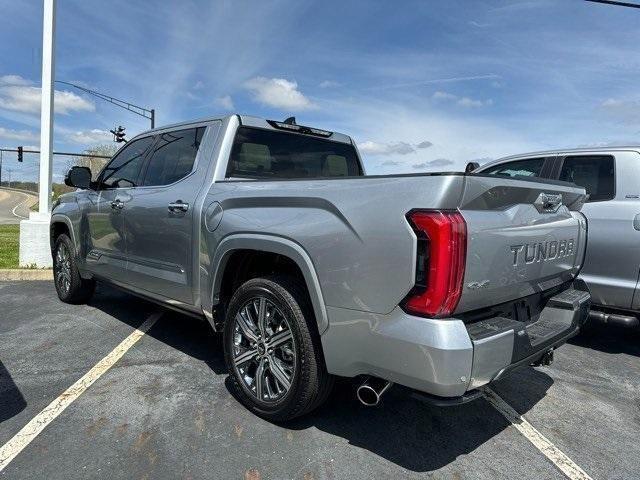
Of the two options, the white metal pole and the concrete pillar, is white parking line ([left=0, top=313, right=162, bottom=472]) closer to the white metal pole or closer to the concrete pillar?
the concrete pillar

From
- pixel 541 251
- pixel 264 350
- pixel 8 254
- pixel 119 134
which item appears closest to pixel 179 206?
pixel 264 350

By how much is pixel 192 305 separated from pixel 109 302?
9.29 ft

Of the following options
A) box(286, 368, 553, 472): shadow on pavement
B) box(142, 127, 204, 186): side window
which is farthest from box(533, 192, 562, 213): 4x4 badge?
box(142, 127, 204, 186): side window

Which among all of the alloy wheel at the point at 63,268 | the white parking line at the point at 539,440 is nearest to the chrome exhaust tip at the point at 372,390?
the white parking line at the point at 539,440

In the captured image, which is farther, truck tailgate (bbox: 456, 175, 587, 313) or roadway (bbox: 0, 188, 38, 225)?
roadway (bbox: 0, 188, 38, 225)

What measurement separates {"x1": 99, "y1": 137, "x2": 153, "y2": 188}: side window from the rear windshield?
1.30m

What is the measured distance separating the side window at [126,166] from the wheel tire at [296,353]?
2179 millimetres

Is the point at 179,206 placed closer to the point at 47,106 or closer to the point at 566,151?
the point at 566,151

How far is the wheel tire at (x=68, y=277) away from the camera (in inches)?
221

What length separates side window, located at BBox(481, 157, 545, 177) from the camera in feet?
18.2

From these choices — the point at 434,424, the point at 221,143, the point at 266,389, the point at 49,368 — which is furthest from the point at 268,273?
the point at 49,368

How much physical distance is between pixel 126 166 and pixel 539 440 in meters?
4.22

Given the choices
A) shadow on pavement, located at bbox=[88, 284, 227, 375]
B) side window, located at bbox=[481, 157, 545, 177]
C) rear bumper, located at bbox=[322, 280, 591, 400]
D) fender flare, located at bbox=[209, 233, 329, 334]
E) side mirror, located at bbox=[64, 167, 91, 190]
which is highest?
side window, located at bbox=[481, 157, 545, 177]

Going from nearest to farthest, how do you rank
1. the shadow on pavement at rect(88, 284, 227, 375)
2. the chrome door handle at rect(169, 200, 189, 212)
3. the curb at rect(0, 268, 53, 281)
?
1. the chrome door handle at rect(169, 200, 189, 212)
2. the shadow on pavement at rect(88, 284, 227, 375)
3. the curb at rect(0, 268, 53, 281)
